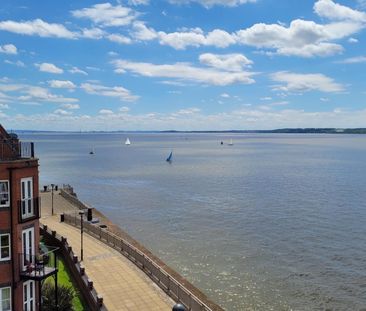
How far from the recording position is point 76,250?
31469 millimetres

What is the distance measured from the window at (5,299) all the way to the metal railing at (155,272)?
818 centimetres

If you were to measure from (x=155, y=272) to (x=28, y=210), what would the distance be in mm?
8882

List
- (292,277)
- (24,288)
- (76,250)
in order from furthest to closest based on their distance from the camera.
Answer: (292,277) < (76,250) < (24,288)

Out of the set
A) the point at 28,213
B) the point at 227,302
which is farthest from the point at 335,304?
the point at 28,213

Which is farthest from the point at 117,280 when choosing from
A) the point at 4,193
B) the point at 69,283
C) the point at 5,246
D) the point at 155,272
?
the point at 4,193

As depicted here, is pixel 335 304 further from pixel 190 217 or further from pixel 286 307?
pixel 190 217

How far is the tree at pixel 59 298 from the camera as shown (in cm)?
2188

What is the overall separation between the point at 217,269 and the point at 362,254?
14.3 metres

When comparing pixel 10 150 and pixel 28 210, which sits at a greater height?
pixel 10 150

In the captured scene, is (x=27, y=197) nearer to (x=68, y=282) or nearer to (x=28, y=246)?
(x=28, y=246)

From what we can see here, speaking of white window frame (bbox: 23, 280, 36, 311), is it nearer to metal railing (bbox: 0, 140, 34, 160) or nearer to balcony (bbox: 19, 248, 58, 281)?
balcony (bbox: 19, 248, 58, 281)

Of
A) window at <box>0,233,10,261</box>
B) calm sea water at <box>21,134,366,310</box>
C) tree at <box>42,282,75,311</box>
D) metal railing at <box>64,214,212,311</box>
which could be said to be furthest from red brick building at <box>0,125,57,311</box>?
calm sea water at <box>21,134,366,310</box>

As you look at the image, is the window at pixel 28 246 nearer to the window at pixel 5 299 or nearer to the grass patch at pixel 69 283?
the window at pixel 5 299

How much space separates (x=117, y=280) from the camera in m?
25.5
